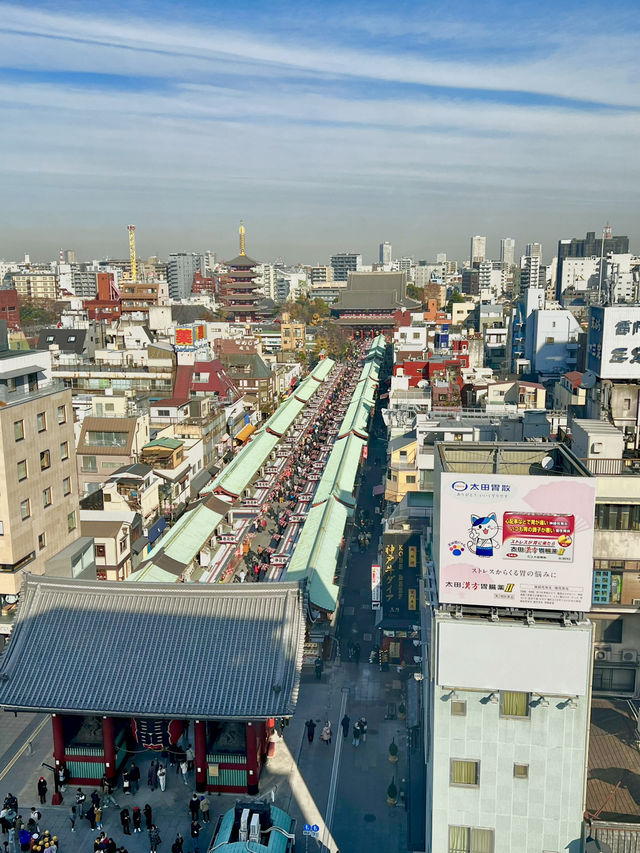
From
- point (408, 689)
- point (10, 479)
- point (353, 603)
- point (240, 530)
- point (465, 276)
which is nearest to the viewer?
point (408, 689)

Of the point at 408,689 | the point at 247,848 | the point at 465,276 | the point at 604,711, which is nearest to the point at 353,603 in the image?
the point at 408,689

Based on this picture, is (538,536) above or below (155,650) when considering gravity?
above

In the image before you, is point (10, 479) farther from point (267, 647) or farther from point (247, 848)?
point (247, 848)

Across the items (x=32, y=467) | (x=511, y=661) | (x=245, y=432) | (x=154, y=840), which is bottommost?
(x=154, y=840)

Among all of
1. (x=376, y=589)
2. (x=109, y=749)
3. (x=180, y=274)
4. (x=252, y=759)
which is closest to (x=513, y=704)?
(x=252, y=759)

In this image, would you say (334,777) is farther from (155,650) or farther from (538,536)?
(538,536)

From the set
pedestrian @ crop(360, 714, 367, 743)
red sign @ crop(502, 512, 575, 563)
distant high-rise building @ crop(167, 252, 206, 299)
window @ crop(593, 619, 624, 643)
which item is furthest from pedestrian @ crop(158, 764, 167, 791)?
distant high-rise building @ crop(167, 252, 206, 299)
